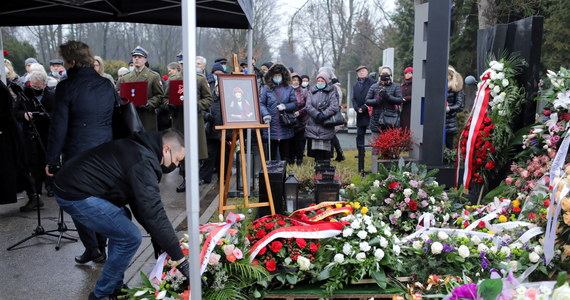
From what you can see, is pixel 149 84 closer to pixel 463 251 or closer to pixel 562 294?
pixel 463 251

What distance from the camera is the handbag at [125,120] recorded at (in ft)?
14.5

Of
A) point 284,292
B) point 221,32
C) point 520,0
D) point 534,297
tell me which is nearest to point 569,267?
point 534,297

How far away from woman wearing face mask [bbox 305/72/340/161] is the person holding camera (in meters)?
4.70

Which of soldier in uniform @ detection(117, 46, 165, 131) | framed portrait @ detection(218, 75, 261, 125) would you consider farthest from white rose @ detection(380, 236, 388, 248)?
soldier in uniform @ detection(117, 46, 165, 131)

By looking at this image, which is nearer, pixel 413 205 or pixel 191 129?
pixel 191 129

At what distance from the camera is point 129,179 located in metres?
3.19

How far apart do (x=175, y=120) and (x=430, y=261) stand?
16.9 ft

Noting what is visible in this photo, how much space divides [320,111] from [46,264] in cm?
524

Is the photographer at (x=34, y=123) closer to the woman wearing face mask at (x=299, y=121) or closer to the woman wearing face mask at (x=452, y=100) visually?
the woman wearing face mask at (x=299, y=121)

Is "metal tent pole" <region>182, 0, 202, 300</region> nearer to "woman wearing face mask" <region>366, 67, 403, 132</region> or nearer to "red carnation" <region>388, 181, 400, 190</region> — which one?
"red carnation" <region>388, 181, 400, 190</region>

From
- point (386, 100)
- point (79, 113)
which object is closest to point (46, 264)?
point (79, 113)

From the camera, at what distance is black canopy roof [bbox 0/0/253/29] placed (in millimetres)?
5871

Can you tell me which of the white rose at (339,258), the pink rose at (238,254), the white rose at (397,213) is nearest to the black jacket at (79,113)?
the pink rose at (238,254)

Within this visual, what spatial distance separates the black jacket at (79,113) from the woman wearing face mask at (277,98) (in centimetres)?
442
